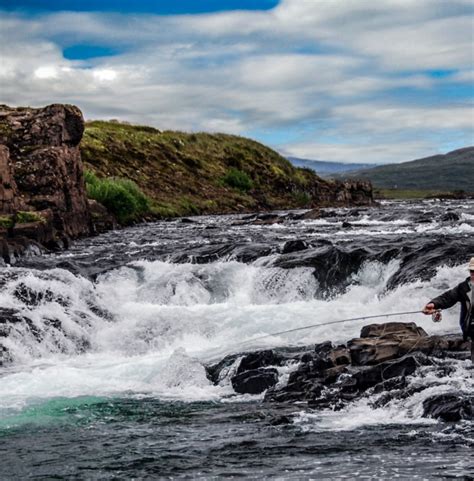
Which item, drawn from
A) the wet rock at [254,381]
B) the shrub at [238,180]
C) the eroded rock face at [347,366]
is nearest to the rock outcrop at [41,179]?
the eroded rock face at [347,366]

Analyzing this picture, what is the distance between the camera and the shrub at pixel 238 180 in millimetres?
72250

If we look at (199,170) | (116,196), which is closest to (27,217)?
(116,196)

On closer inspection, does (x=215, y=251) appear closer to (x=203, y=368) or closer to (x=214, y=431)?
(x=203, y=368)

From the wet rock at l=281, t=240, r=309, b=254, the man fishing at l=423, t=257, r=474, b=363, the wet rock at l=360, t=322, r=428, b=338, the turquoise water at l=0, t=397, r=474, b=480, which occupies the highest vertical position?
the wet rock at l=281, t=240, r=309, b=254

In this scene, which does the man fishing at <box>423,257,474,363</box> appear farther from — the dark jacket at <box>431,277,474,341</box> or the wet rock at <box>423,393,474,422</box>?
the wet rock at <box>423,393,474,422</box>

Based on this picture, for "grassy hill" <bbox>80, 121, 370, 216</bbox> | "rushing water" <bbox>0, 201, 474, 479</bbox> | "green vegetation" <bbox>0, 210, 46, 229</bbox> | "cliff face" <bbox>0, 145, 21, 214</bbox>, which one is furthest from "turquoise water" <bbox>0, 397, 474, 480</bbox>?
"grassy hill" <bbox>80, 121, 370, 216</bbox>

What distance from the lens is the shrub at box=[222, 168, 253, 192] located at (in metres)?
72.2

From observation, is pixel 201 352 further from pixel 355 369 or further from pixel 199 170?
pixel 199 170

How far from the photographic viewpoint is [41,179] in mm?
36938

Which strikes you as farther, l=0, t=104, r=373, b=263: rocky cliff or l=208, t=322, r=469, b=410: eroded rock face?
l=0, t=104, r=373, b=263: rocky cliff

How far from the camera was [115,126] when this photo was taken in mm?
82500

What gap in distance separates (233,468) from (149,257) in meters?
18.6

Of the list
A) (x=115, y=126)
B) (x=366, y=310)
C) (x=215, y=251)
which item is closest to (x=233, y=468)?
(x=366, y=310)

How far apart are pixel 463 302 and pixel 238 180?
Answer: 60.8 meters
